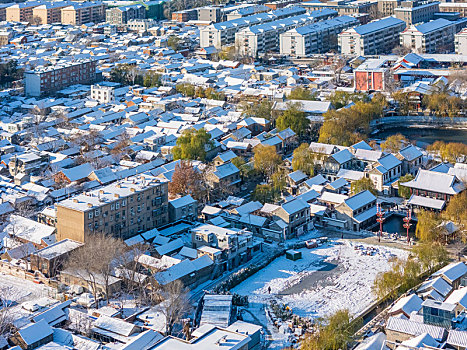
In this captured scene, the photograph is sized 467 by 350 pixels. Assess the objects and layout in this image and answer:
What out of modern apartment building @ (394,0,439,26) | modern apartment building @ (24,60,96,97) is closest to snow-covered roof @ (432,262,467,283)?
modern apartment building @ (24,60,96,97)

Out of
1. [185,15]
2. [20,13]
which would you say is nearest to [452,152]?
[185,15]

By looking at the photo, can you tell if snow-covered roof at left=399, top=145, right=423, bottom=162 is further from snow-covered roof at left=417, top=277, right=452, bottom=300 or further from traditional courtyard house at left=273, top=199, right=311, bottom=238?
snow-covered roof at left=417, top=277, right=452, bottom=300

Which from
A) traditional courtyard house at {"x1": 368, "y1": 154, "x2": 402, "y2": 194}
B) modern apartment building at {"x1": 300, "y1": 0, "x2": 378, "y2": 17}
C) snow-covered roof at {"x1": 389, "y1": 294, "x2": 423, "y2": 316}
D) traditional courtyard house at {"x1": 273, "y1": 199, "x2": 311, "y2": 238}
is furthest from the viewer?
modern apartment building at {"x1": 300, "y1": 0, "x2": 378, "y2": 17}

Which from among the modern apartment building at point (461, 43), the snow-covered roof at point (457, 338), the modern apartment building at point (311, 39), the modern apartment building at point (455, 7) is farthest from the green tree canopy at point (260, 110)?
the modern apartment building at point (455, 7)

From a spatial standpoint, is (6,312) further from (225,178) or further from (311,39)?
(311,39)

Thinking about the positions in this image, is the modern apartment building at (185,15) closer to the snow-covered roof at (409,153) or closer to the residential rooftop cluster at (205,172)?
the residential rooftop cluster at (205,172)
